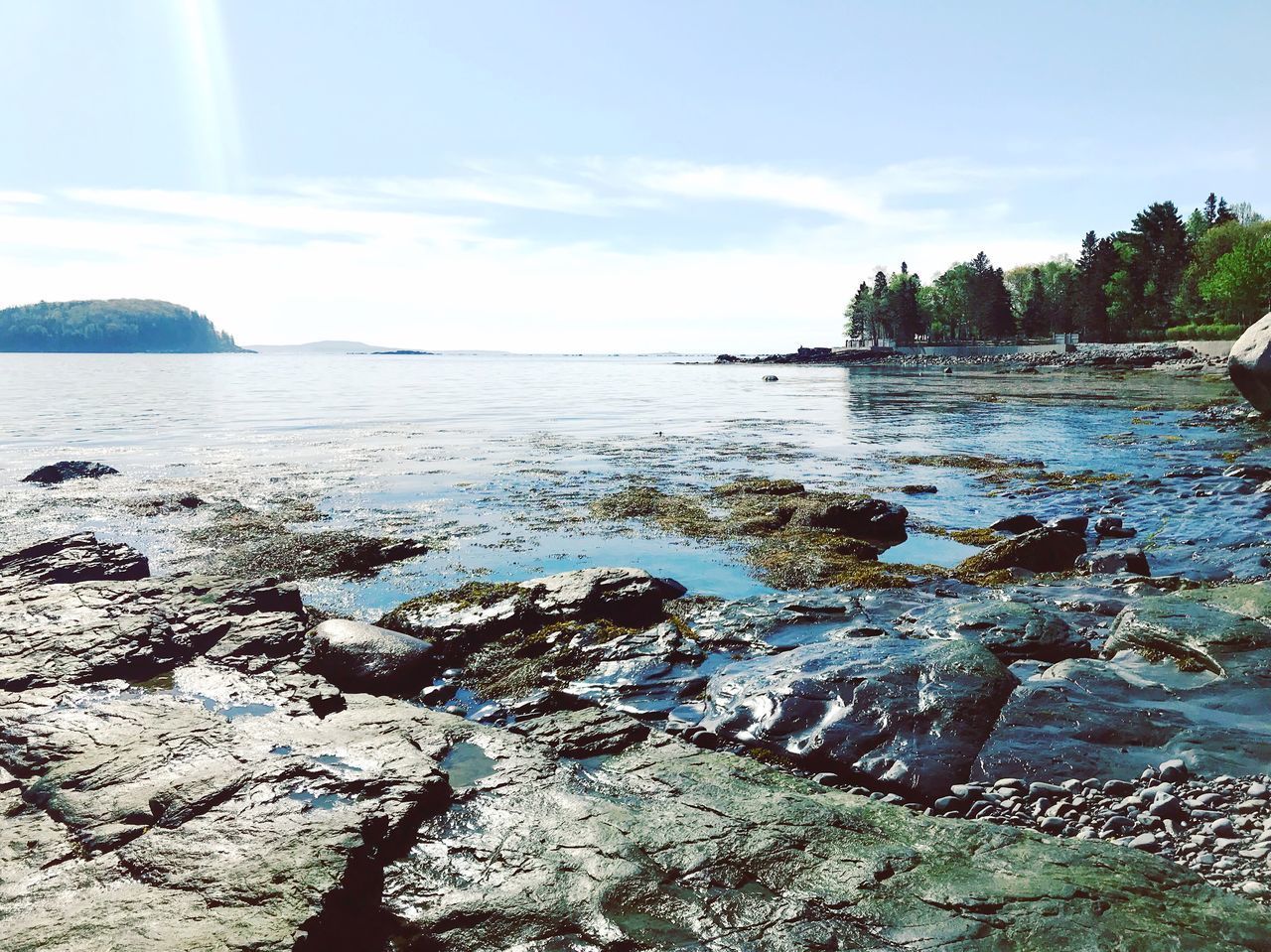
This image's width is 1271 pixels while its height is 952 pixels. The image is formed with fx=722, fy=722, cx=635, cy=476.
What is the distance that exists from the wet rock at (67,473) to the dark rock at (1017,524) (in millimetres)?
25131

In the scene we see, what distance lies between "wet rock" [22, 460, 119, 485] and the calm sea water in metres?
0.64

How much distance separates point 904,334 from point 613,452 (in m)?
143

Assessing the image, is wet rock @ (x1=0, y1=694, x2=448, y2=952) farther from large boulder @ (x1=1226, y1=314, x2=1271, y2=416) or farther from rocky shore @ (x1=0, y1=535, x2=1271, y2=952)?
large boulder @ (x1=1226, y1=314, x2=1271, y2=416)

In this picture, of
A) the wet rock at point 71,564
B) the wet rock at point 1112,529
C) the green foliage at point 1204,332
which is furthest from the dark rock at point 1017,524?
the green foliage at point 1204,332

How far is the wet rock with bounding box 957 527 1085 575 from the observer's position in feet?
41.1

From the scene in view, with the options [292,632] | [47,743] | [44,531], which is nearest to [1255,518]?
[292,632]

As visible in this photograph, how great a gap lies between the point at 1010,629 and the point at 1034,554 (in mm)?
4335

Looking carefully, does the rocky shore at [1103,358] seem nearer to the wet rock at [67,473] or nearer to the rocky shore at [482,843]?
the rocky shore at [482,843]

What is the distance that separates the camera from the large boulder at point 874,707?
6.43m

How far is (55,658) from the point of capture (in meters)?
7.86

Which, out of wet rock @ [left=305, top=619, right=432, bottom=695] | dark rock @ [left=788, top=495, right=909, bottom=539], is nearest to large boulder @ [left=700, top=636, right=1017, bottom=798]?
wet rock @ [left=305, top=619, right=432, bottom=695]

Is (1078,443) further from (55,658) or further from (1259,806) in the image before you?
(55,658)

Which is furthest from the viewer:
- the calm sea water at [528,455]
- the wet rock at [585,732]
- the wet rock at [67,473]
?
the wet rock at [67,473]

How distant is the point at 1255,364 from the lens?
97.9 feet
